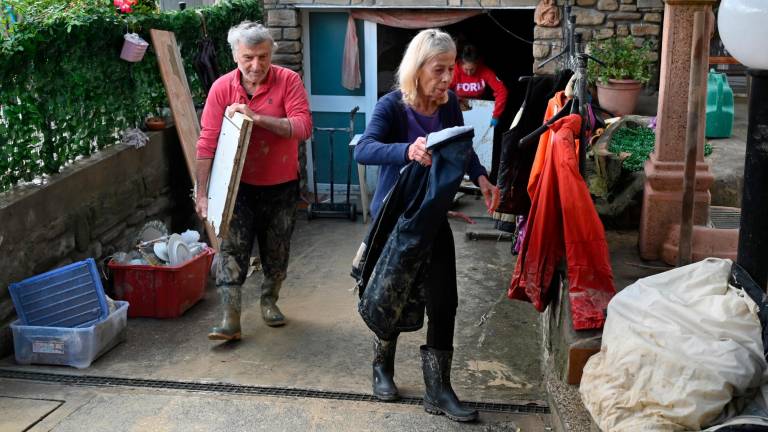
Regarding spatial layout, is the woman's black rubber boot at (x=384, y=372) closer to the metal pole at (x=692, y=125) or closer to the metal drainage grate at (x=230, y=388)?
the metal drainage grate at (x=230, y=388)

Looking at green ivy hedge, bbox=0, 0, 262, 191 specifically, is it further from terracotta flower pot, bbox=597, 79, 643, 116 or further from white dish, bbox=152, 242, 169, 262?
terracotta flower pot, bbox=597, 79, 643, 116

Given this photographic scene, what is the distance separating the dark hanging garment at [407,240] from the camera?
3.53 metres

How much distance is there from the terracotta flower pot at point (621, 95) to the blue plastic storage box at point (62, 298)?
4726mm

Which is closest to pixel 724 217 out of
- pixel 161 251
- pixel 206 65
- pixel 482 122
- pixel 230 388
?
pixel 230 388

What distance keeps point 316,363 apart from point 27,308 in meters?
1.64

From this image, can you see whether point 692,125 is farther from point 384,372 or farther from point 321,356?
point 321,356

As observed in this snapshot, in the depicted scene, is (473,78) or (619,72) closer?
(619,72)

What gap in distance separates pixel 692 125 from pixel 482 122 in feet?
18.9

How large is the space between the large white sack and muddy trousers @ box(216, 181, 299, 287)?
7.51 ft

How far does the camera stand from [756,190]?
9.95ft

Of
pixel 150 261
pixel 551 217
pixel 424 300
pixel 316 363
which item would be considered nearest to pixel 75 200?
pixel 150 261

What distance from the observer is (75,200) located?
18.0ft

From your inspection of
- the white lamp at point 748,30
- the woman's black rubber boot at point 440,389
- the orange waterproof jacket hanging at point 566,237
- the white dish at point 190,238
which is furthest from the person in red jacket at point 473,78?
the white lamp at point 748,30

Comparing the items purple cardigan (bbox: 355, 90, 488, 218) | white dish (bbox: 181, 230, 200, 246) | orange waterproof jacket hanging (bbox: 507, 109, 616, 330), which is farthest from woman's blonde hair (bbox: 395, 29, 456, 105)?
white dish (bbox: 181, 230, 200, 246)
